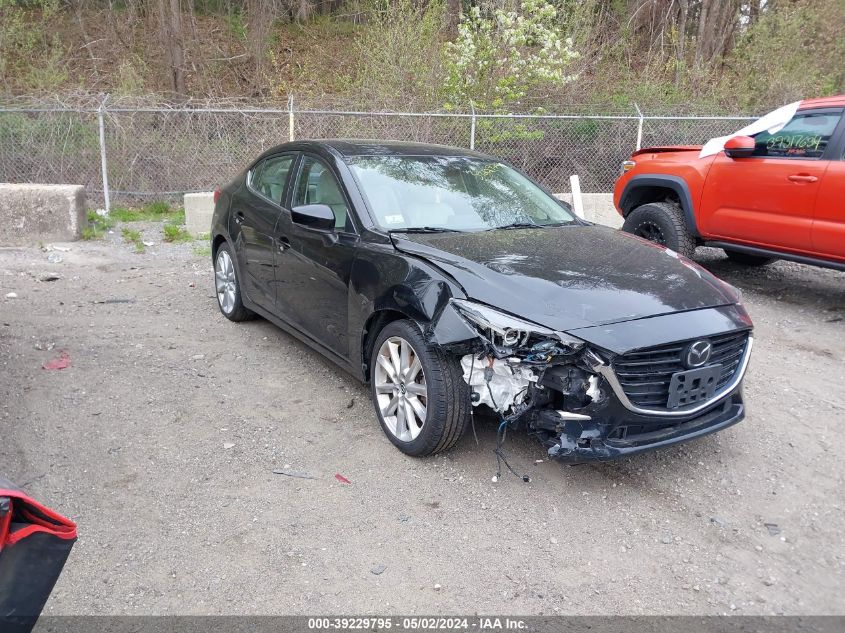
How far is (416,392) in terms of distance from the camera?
371 centimetres

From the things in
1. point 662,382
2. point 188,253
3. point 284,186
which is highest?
point 284,186

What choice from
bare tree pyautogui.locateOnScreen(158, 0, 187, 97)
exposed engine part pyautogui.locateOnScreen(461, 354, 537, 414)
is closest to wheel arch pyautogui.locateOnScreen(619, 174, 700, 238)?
exposed engine part pyautogui.locateOnScreen(461, 354, 537, 414)

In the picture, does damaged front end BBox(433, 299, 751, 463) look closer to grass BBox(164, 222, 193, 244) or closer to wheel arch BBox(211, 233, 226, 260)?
wheel arch BBox(211, 233, 226, 260)

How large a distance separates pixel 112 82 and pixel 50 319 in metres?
13.8

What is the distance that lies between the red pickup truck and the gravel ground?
1.51 m

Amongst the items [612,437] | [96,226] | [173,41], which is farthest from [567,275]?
[173,41]

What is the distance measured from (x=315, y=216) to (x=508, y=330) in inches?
62.4

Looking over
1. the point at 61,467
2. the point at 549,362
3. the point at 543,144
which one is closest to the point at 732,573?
the point at 549,362

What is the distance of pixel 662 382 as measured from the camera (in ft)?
11.0

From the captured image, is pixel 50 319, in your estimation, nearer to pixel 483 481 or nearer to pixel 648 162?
pixel 483 481

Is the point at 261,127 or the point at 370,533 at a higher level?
the point at 261,127

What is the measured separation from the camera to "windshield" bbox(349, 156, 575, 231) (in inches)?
173

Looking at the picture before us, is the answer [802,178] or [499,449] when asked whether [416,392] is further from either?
[802,178]

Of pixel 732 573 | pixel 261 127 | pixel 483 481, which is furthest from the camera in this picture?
pixel 261 127
